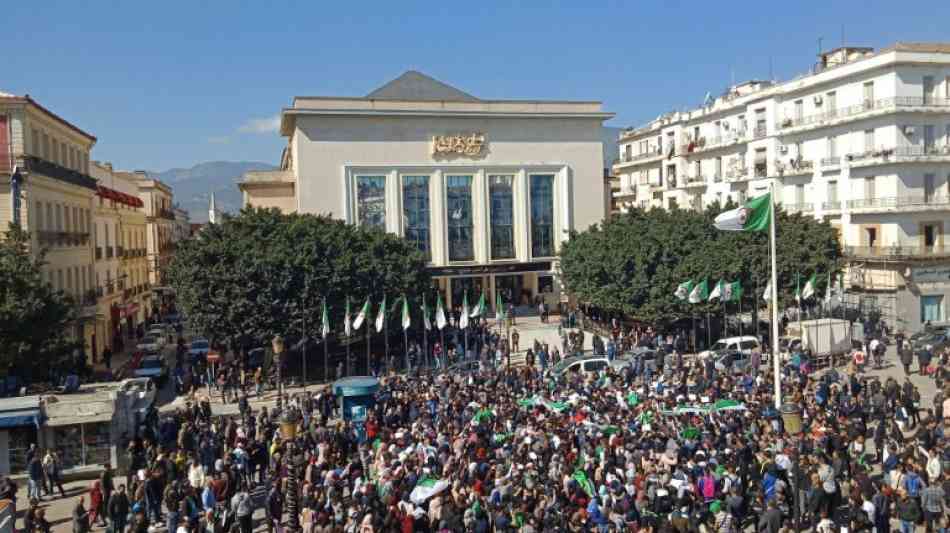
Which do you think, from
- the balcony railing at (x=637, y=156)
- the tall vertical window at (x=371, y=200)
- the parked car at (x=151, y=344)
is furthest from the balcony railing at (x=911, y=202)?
the parked car at (x=151, y=344)

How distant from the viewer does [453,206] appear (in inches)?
1955

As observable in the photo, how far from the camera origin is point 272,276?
107ft

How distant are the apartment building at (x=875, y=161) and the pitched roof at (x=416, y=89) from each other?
1903cm

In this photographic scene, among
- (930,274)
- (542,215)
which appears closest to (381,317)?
(542,215)

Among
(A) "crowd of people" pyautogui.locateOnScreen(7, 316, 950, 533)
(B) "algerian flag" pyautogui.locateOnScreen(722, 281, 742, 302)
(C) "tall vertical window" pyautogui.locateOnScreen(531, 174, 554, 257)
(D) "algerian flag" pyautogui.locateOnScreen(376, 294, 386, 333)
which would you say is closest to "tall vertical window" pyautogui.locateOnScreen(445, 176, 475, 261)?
(C) "tall vertical window" pyautogui.locateOnScreen(531, 174, 554, 257)

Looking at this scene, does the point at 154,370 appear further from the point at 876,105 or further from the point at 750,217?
the point at 876,105

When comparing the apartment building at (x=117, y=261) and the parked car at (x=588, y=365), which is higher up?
the apartment building at (x=117, y=261)

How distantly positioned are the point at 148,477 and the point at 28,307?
1310cm

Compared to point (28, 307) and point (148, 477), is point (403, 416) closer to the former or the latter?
point (148, 477)

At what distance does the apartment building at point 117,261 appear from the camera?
44.1 m

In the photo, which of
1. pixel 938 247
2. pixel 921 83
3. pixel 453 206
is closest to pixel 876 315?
pixel 938 247

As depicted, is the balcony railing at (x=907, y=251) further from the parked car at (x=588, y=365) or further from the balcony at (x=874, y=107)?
the parked car at (x=588, y=365)

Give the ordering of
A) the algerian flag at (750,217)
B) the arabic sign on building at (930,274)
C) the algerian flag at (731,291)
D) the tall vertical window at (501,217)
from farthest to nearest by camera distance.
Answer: the tall vertical window at (501,217) < the arabic sign on building at (930,274) < the algerian flag at (731,291) < the algerian flag at (750,217)

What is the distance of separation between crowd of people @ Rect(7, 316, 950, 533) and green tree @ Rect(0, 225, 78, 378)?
7.57 meters
